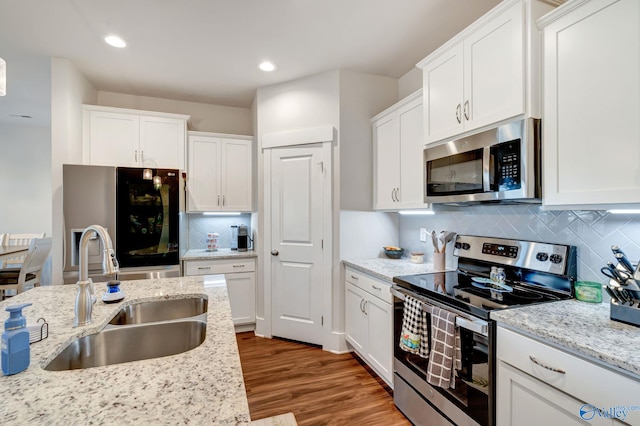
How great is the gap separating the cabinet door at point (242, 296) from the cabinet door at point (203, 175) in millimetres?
898

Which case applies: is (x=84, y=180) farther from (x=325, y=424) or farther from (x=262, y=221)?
(x=325, y=424)

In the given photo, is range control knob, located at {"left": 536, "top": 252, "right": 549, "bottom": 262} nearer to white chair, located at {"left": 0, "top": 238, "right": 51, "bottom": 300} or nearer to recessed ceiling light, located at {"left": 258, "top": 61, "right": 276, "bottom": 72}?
recessed ceiling light, located at {"left": 258, "top": 61, "right": 276, "bottom": 72}

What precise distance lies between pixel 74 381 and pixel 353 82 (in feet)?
9.96

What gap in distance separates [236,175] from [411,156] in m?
2.21

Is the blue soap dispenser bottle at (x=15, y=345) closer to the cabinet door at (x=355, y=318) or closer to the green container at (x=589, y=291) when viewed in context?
the cabinet door at (x=355, y=318)

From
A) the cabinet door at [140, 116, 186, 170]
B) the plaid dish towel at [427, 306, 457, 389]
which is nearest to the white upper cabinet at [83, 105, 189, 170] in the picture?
the cabinet door at [140, 116, 186, 170]

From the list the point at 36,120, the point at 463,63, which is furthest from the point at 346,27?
the point at 36,120

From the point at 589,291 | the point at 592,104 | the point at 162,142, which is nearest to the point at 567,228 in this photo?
the point at 589,291

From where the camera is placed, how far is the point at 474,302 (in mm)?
1508

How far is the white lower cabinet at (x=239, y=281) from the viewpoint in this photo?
3.34m

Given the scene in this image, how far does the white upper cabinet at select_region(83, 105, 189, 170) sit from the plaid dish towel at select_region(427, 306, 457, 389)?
3112 mm

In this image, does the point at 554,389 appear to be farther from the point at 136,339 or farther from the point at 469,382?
the point at 136,339

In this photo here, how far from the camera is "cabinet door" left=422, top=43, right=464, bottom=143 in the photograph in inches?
74.7

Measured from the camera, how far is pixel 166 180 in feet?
9.95
